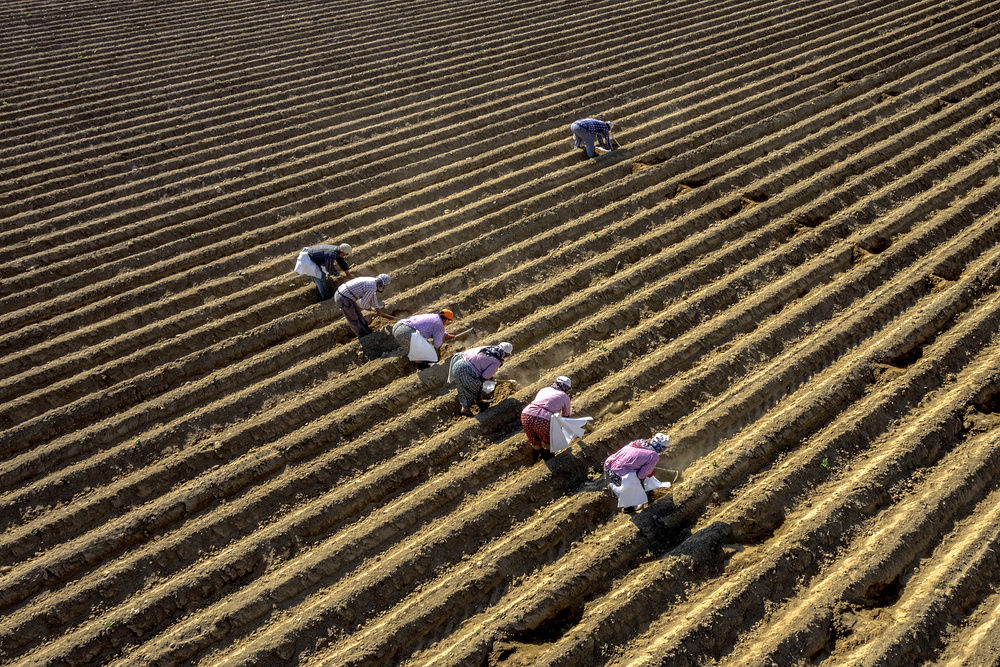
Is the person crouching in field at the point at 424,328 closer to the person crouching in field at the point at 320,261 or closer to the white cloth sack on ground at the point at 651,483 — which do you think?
the person crouching in field at the point at 320,261

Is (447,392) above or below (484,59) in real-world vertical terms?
below

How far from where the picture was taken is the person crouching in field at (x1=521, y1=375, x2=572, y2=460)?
4.39 metres

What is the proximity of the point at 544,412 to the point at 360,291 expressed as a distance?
1.94m

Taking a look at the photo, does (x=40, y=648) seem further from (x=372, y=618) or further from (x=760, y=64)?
(x=760, y=64)

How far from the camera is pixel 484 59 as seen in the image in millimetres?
9008

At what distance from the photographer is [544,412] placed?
Answer: 439 cm

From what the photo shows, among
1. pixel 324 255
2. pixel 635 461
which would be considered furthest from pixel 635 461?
pixel 324 255

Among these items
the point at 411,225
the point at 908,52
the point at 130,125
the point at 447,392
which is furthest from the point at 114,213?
the point at 908,52

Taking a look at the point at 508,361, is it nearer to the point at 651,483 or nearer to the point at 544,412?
the point at 544,412

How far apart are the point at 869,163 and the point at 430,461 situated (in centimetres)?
583

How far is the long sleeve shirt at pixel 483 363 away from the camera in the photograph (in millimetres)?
4742

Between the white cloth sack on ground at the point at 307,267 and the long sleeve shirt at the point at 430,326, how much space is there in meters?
1.02

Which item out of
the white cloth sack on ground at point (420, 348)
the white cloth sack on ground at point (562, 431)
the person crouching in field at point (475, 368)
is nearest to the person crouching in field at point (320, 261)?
the white cloth sack on ground at point (420, 348)

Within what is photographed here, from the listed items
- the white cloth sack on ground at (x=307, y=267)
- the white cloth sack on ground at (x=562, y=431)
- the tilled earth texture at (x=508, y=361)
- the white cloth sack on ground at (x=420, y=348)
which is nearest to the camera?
the tilled earth texture at (x=508, y=361)
